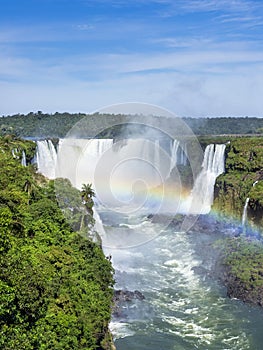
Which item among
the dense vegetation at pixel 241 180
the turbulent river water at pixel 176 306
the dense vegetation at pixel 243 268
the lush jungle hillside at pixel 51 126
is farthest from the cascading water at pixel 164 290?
the lush jungle hillside at pixel 51 126

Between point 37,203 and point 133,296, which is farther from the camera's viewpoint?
point 133,296

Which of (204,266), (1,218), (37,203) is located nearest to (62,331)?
(1,218)

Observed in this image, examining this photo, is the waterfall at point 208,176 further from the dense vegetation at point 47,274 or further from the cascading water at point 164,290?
the dense vegetation at point 47,274

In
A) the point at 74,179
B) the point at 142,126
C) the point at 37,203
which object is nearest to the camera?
the point at 37,203

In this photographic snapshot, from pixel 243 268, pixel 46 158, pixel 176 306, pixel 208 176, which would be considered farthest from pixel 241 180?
pixel 176 306

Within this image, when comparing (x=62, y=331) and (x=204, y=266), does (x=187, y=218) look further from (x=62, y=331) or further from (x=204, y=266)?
(x=62, y=331)

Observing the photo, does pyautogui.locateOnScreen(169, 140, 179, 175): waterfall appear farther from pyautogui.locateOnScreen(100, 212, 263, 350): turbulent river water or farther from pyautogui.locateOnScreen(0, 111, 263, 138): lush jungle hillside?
pyautogui.locateOnScreen(100, 212, 263, 350): turbulent river water

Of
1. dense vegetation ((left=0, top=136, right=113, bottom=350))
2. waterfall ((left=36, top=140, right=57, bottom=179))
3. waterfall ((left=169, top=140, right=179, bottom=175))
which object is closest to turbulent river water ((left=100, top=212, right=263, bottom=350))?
dense vegetation ((left=0, top=136, right=113, bottom=350))

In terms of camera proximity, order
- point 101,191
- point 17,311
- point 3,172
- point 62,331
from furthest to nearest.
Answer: point 101,191 → point 3,172 → point 62,331 → point 17,311
